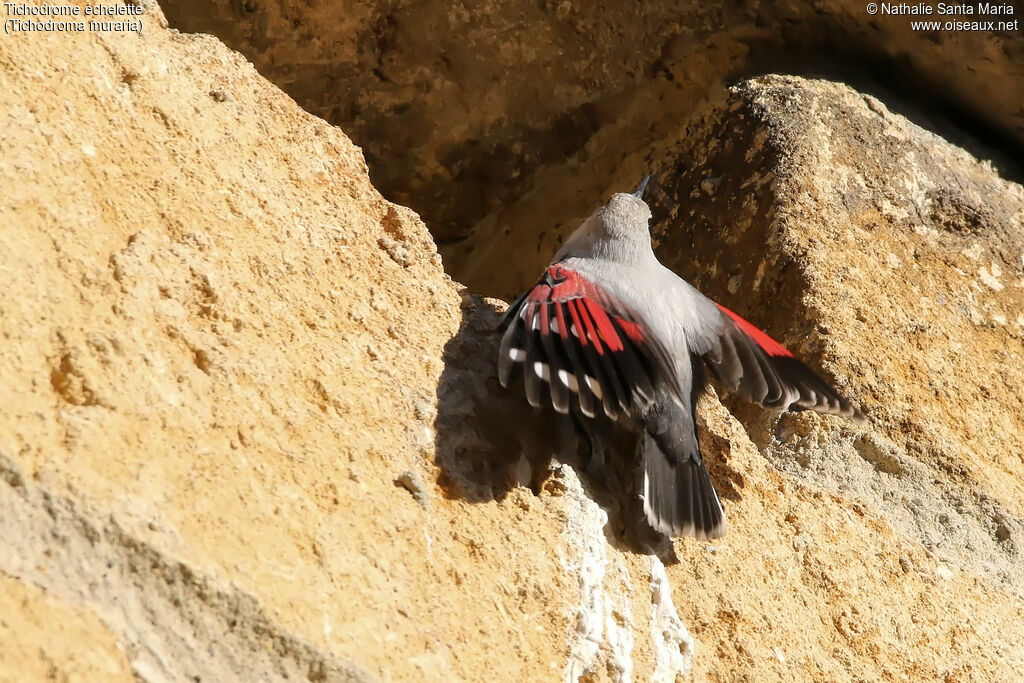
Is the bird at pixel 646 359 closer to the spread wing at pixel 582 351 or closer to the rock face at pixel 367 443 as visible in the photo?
the spread wing at pixel 582 351

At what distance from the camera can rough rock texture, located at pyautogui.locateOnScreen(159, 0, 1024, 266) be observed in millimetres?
3154

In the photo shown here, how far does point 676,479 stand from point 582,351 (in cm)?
27

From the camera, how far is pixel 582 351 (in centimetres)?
200

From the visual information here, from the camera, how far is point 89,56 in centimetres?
196

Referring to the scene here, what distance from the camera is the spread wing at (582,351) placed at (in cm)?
192

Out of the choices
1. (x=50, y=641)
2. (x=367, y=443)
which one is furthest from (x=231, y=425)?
(x=50, y=641)

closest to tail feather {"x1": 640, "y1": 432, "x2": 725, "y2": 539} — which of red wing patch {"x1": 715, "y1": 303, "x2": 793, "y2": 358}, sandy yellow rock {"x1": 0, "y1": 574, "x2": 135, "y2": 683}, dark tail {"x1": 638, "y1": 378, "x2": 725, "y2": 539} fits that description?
dark tail {"x1": 638, "y1": 378, "x2": 725, "y2": 539}

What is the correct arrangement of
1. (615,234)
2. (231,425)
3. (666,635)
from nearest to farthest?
1. (231,425)
2. (666,635)
3. (615,234)

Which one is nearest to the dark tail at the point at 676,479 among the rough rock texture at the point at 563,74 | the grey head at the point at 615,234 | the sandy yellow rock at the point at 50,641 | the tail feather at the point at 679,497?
the tail feather at the point at 679,497

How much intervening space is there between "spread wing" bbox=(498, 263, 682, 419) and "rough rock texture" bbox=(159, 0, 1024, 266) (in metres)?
1.21

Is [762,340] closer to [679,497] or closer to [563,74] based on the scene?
[679,497]

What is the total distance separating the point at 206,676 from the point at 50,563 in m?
0.23

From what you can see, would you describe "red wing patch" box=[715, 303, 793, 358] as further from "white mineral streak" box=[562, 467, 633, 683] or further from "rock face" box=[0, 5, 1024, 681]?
"white mineral streak" box=[562, 467, 633, 683]

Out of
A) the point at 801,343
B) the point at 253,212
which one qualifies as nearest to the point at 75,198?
the point at 253,212
